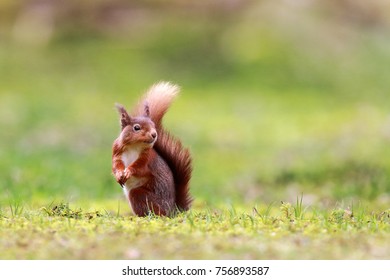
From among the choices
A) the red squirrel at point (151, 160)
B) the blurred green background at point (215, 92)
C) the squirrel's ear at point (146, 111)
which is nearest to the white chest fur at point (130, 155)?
the red squirrel at point (151, 160)

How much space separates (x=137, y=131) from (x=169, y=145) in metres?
0.57

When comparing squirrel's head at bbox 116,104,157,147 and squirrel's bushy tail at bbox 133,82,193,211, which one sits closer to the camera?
squirrel's head at bbox 116,104,157,147

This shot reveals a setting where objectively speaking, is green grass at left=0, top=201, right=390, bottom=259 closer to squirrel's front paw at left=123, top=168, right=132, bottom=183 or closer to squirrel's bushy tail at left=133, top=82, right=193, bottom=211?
squirrel's front paw at left=123, top=168, right=132, bottom=183

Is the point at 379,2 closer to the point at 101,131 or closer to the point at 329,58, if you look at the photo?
the point at 329,58

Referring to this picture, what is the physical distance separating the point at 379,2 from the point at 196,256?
2354cm

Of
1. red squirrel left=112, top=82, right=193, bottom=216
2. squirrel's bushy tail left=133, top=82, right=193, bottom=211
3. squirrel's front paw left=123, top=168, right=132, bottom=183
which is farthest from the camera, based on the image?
squirrel's bushy tail left=133, top=82, right=193, bottom=211

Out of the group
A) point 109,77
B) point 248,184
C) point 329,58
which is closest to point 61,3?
point 109,77

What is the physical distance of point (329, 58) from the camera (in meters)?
21.4

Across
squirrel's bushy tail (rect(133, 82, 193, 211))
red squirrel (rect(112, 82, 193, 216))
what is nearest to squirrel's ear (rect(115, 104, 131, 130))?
red squirrel (rect(112, 82, 193, 216))

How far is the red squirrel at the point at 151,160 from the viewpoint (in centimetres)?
609

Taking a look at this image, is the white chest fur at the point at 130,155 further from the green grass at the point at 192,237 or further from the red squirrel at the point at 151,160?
the green grass at the point at 192,237

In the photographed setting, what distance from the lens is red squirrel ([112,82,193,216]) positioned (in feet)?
20.0

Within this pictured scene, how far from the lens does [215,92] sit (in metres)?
19.7

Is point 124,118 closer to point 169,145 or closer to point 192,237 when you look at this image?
point 169,145
